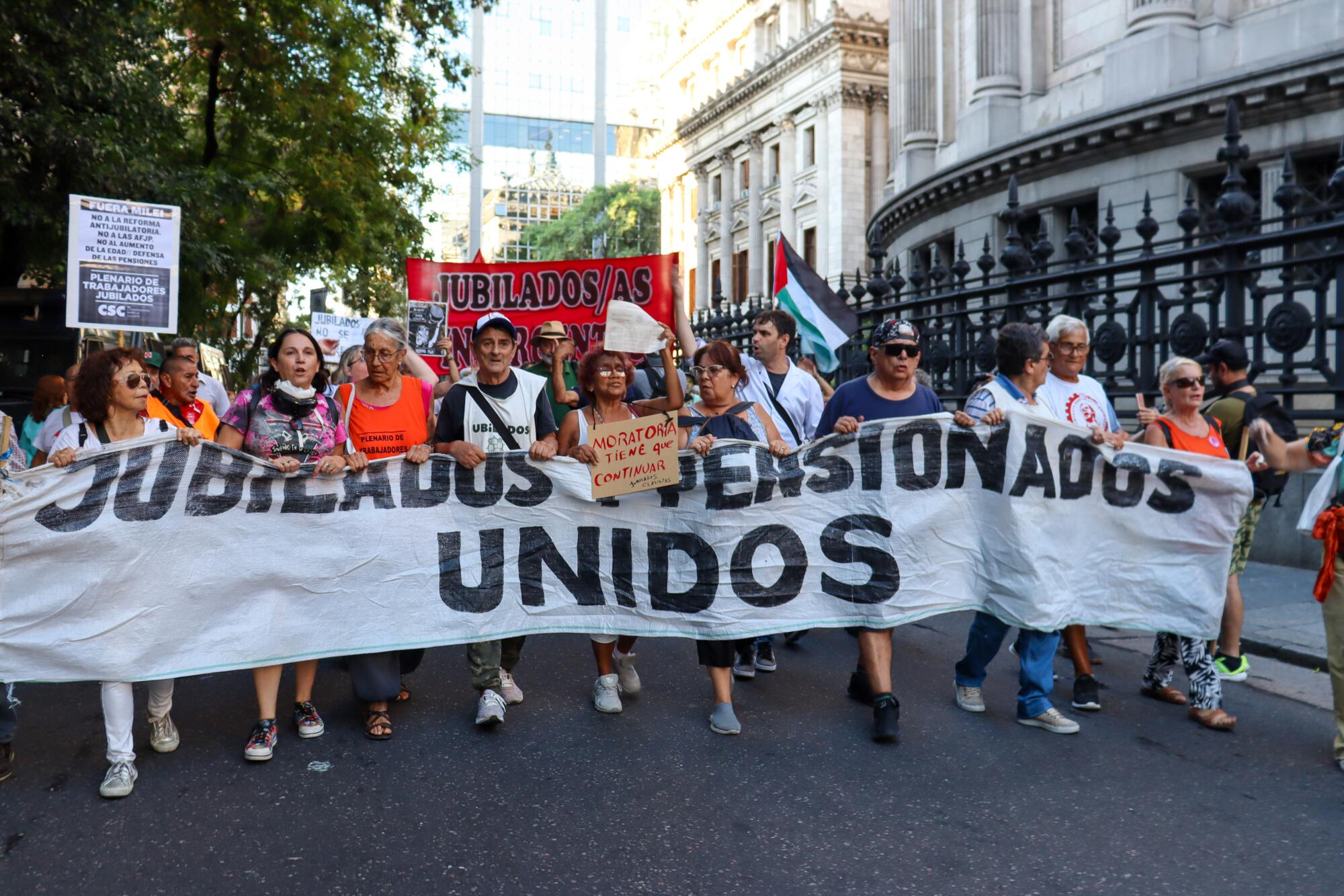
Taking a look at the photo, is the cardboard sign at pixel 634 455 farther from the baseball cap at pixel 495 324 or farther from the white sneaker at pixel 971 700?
the white sneaker at pixel 971 700

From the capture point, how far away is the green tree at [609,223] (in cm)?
6806

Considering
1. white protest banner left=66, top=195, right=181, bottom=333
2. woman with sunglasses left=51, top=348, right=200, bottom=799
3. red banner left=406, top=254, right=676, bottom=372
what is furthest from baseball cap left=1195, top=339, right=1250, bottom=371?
white protest banner left=66, top=195, right=181, bottom=333

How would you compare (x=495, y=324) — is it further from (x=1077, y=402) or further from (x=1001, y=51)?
(x=1001, y=51)

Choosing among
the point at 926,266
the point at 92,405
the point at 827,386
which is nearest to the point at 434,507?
the point at 92,405

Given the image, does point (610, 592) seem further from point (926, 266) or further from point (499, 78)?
point (499, 78)

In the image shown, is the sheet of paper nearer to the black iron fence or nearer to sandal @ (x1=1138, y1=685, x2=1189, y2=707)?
sandal @ (x1=1138, y1=685, x2=1189, y2=707)

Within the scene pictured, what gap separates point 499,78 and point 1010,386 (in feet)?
337

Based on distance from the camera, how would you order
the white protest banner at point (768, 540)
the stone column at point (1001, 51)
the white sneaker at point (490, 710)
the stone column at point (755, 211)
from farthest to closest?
1. the stone column at point (755, 211)
2. the stone column at point (1001, 51)
3. the white protest banner at point (768, 540)
4. the white sneaker at point (490, 710)

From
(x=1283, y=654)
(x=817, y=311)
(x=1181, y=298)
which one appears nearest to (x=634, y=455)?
(x=1283, y=654)

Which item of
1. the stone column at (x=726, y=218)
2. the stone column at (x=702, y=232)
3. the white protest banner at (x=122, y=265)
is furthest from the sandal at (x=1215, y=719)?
the stone column at (x=702, y=232)

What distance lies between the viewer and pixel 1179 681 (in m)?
6.39

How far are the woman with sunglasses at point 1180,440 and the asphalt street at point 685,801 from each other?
0.17 meters

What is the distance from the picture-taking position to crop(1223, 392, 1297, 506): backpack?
6.14m

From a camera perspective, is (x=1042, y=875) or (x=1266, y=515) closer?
(x=1042, y=875)
